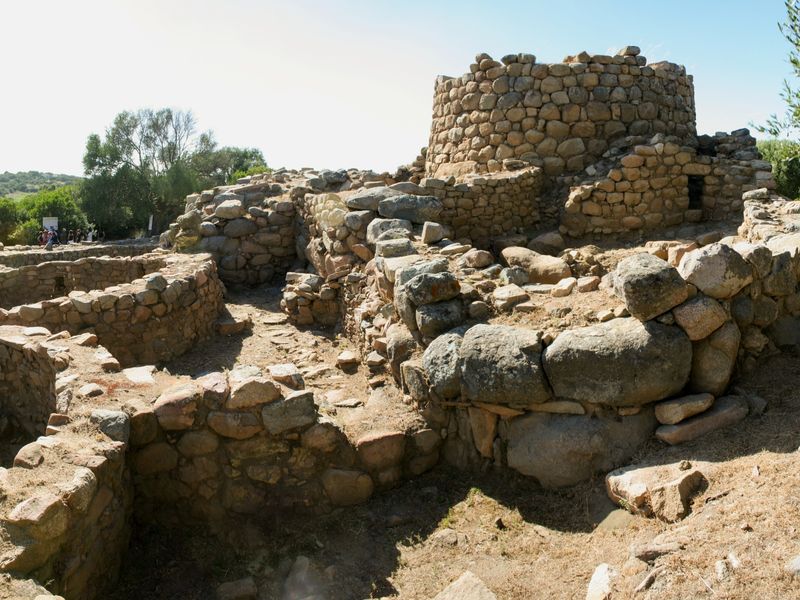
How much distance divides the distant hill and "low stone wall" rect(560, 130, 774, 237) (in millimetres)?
73790

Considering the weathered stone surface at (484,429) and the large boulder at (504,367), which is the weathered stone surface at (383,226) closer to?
the large boulder at (504,367)

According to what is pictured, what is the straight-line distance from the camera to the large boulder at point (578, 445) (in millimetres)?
4332

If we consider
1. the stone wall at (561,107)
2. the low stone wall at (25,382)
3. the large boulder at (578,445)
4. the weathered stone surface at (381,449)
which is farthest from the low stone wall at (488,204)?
the low stone wall at (25,382)

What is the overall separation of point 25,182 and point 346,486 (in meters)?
110

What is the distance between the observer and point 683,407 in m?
4.28

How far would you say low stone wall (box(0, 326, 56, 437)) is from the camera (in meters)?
5.62

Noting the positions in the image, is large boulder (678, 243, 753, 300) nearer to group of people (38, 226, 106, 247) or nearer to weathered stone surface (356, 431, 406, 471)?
weathered stone surface (356, 431, 406, 471)

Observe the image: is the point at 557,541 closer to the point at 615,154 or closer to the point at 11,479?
the point at 11,479

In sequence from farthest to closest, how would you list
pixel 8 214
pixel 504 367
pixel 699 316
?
pixel 8 214
pixel 504 367
pixel 699 316

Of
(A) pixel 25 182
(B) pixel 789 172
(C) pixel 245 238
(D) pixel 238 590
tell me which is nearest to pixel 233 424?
(D) pixel 238 590

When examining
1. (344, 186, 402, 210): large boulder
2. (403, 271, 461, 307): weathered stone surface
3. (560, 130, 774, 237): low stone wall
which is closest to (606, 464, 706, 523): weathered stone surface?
(403, 271, 461, 307): weathered stone surface

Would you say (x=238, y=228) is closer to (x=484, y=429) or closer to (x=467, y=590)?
(x=484, y=429)

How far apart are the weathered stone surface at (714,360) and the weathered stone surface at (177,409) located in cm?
349

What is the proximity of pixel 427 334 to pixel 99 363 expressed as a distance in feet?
9.11
